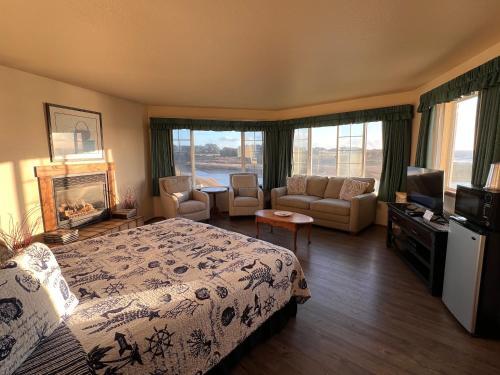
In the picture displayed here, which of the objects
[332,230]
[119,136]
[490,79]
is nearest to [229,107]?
[119,136]

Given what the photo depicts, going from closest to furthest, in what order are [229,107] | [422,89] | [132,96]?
[422,89] → [132,96] → [229,107]

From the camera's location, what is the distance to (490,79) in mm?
2338

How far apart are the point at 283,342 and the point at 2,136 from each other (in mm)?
3454

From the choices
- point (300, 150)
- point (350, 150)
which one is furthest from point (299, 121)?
point (350, 150)

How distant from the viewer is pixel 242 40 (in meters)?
2.17

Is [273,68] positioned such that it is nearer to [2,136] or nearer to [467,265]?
[467,265]

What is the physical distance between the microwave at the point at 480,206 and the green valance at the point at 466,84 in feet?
3.90

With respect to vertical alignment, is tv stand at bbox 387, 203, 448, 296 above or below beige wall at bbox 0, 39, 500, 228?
below

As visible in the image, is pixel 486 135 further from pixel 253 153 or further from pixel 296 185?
pixel 253 153

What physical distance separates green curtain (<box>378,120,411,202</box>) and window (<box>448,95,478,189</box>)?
821mm

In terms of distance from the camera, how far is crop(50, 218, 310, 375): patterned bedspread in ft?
3.51

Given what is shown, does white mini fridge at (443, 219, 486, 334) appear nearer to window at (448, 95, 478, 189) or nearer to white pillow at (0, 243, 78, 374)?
window at (448, 95, 478, 189)

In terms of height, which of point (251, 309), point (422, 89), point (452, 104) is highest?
point (422, 89)

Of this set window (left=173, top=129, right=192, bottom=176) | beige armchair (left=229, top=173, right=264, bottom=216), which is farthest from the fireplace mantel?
beige armchair (left=229, top=173, right=264, bottom=216)
